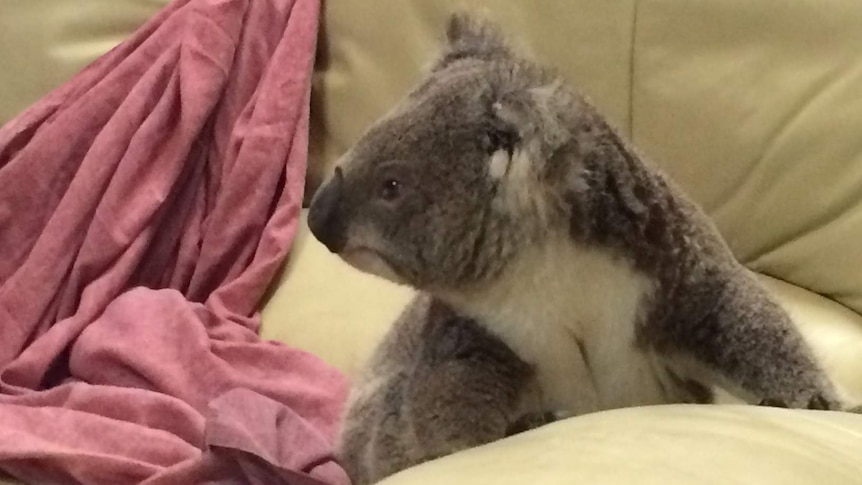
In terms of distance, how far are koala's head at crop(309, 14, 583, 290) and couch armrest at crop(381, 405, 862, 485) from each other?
0.14 meters

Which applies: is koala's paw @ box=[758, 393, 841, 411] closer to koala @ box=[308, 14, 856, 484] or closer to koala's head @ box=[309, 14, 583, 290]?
koala @ box=[308, 14, 856, 484]

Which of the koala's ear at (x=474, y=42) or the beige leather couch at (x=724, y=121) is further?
the beige leather couch at (x=724, y=121)

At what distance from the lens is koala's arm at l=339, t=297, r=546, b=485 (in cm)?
92

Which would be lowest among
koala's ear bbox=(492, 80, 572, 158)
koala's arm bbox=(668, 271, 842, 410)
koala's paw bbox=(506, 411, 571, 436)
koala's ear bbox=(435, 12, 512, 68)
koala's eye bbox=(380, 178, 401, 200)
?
koala's paw bbox=(506, 411, 571, 436)

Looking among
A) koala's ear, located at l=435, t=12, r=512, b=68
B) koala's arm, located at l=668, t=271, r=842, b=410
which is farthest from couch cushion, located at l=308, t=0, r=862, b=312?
koala's arm, located at l=668, t=271, r=842, b=410

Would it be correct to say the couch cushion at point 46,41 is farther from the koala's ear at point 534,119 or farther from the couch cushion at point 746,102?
the koala's ear at point 534,119

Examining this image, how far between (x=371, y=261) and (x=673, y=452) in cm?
27

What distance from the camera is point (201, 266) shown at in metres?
1.50

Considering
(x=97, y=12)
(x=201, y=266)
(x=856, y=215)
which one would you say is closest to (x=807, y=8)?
(x=856, y=215)

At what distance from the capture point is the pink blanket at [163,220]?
51.4 inches

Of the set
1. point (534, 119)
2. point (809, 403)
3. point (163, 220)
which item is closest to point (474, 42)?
point (534, 119)

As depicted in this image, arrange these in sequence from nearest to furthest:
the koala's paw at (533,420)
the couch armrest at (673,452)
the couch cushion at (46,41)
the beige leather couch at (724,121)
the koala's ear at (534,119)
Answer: the couch armrest at (673,452), the koala's ear at (534,119), the koala's paw at (533,420), the beige leather couch at (724,121), the couch cushion at (46,41)

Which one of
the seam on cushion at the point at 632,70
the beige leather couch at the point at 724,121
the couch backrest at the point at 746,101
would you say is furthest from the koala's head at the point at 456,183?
the seam on cushion at the point at 632,70

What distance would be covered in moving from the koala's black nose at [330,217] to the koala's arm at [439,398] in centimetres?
15
